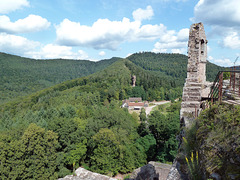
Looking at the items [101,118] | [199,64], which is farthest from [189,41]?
[101,118]

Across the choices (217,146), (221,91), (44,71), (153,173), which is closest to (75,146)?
(153,173)

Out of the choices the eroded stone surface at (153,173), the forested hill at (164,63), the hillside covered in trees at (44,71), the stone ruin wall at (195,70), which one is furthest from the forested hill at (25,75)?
the stone ruin wall at (195,70)

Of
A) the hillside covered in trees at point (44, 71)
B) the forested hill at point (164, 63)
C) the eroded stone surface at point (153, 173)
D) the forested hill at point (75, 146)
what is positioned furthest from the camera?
the forested hill at point (164, 63)

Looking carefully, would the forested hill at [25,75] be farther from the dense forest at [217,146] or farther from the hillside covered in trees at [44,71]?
the dense forest at [217,146]

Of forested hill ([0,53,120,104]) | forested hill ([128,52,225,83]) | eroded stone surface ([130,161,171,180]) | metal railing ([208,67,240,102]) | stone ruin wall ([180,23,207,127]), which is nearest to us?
metal railing ([208,67,240,102])

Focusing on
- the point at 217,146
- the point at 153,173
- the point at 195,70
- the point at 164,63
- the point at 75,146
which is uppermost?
the point at 164,63

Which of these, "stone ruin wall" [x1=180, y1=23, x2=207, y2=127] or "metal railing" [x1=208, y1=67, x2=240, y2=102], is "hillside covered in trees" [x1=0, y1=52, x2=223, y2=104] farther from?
"metal railing" [x1=208, y1=67, x2=240, y2=102]

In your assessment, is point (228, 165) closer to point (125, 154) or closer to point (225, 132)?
point (225, 132)

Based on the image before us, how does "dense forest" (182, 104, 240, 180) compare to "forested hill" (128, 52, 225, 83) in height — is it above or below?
below

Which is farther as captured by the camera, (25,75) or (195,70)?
(25,75)

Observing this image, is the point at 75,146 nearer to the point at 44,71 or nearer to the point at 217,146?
the point at 217,146

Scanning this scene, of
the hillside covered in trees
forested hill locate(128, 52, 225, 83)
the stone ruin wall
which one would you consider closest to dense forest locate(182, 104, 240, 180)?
the stone ruin wall

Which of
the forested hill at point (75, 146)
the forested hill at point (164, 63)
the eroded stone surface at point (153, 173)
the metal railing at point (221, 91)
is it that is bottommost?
the forested hill at point (75, 146)

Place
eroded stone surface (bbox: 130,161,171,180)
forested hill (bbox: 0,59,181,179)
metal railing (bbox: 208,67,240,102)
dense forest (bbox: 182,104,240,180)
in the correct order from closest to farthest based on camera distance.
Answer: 1. dense forest (bbox: 182,104,240,180)
2. metal railing (bbox: 208,67,240,102)
3. eroded stone surface (bbox: 130,161,171,180)
4. forested hill (bbox: 0,59,181,179)
